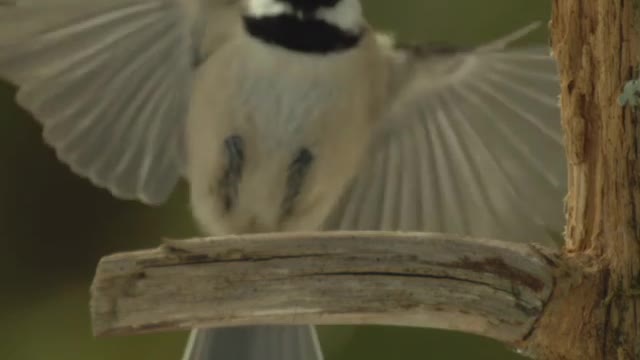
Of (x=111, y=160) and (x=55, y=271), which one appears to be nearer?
(x=111, y=160)

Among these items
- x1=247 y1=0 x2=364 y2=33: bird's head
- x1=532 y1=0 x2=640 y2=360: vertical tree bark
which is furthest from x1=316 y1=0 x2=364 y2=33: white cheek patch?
x1=532 y1=0 x2=640 y2=360: vertical tree bark

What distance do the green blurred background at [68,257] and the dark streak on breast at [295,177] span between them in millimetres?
477

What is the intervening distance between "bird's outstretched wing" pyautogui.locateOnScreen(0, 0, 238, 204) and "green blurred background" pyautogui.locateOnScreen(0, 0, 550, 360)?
42 cm

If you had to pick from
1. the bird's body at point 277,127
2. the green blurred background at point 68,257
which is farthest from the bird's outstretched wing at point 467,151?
the green blurred background at point 68,257

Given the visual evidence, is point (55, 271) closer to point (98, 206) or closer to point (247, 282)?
point (98, 206)

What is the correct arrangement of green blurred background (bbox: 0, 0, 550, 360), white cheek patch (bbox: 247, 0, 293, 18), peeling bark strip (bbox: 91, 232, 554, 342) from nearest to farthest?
peeling bark strip (bbox: 91, 232, 554, 342)
white cheek patch (bbox: 247, 0, 293, 18)
green blurred background (bbox: 0, 0, 550, 360)

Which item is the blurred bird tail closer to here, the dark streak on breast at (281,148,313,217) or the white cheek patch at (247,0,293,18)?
the dark streak on breast at (281,148,313,217)

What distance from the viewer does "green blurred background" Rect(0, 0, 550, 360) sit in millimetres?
1793

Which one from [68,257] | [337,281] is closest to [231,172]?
[337,281]

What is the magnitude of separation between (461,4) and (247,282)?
0.85 metres

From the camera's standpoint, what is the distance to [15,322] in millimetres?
1829

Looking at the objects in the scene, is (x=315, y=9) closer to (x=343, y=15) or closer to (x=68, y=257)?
(x=343, y=15)

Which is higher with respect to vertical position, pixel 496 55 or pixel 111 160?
pixel 496 55

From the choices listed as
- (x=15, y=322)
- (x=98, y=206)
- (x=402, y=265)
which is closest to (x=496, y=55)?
(x=402, y=265)
